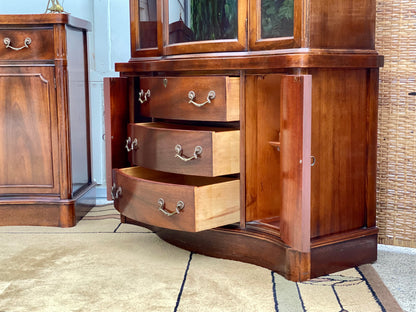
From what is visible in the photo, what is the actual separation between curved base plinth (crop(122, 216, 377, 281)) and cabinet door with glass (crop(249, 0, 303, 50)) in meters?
0.56

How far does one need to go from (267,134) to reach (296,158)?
27 centimetres

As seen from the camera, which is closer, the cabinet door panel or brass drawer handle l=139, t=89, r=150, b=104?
brass drawer handle l=139, t=89, r=150, b=104

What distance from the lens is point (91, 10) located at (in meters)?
2.68

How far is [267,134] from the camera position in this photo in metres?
1.75

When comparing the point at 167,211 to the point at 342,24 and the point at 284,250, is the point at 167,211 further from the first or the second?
the point at 342,24

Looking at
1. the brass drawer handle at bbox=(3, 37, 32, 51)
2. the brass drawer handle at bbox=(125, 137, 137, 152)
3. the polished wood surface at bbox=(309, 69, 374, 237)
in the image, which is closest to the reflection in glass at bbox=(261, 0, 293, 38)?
the polished wood surface at bbox=(309, 69, 374, 237)

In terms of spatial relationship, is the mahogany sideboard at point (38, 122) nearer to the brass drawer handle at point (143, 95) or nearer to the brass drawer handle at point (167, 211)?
the brass drawer handle at point (143, 95)

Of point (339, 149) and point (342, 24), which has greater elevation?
point (342, 24)

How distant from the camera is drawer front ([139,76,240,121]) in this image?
5.47 ft

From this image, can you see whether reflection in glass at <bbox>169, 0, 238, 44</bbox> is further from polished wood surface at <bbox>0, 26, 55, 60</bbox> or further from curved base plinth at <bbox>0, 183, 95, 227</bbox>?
curved base plinth at <bbox>0, 183, 95, 227</bbox>

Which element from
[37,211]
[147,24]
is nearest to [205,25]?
[147,24]

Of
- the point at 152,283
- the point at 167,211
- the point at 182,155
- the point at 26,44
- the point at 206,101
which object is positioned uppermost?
the point at 26,44

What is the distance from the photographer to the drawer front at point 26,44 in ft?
7.18

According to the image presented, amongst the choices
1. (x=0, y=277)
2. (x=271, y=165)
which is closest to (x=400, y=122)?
(x=271, y=165)
